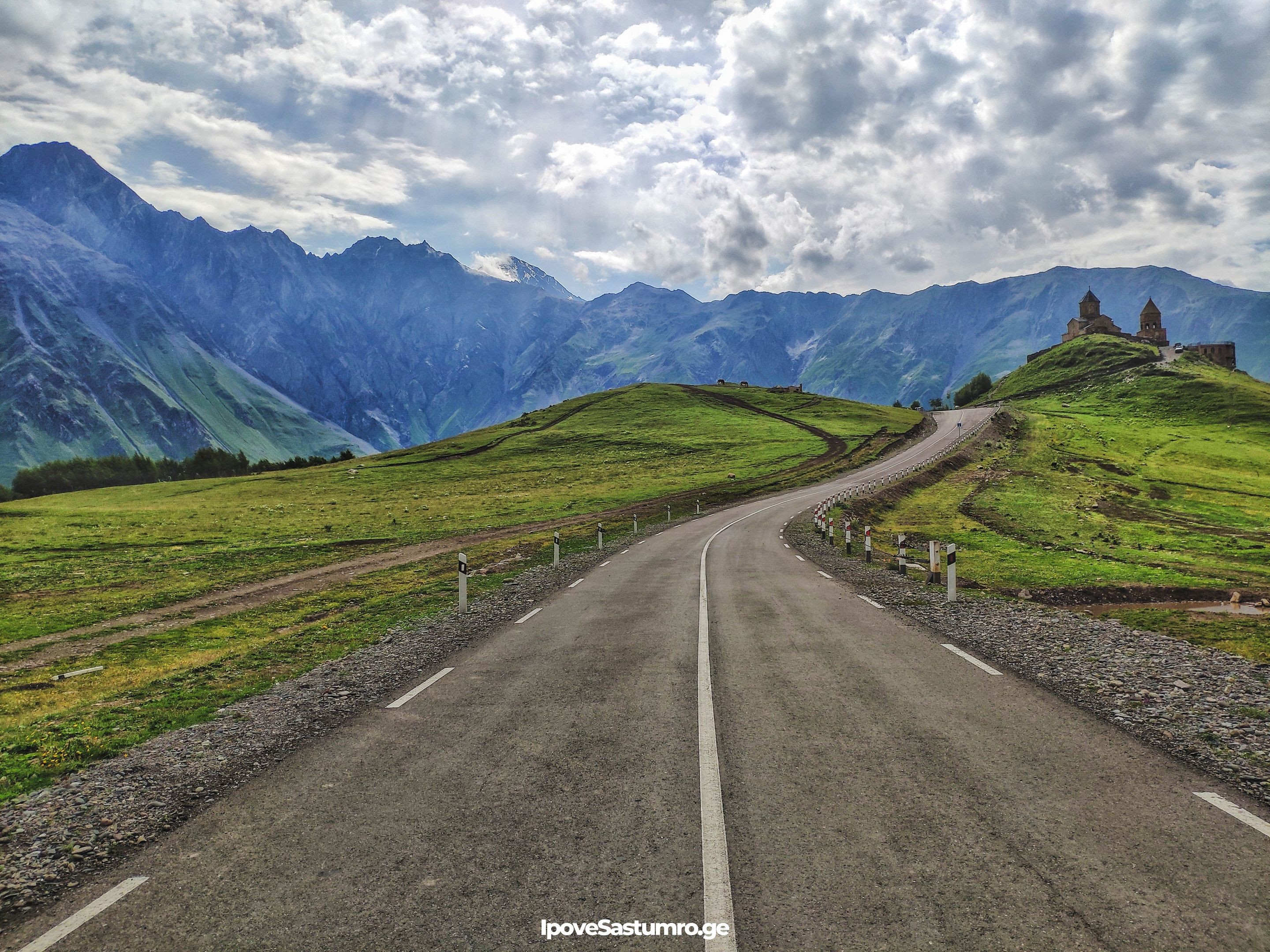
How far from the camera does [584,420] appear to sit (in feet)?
435

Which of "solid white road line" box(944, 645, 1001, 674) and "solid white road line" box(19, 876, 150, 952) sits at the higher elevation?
"solid white road line" box(944, 645, 1001, 674)

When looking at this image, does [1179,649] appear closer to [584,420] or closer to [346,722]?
[346,722]

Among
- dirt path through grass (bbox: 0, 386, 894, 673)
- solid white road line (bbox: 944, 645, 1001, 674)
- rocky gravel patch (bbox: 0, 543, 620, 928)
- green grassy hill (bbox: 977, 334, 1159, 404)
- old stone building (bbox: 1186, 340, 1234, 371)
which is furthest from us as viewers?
old stone building (bbox: 1186, 340, 1234, 371)

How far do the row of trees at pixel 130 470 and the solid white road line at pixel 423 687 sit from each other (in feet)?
368

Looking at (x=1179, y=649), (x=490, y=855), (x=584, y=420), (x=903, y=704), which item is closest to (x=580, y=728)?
(x=490, y=855)

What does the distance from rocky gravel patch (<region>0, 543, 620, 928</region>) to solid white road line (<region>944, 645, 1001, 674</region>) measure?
9.51 metres

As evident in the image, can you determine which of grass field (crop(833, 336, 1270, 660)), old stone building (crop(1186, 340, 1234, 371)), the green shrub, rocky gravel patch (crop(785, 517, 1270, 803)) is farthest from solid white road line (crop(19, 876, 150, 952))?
old stone building (crop(1186, 340, 1234, 371))

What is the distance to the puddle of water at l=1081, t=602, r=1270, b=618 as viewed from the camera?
1580cm

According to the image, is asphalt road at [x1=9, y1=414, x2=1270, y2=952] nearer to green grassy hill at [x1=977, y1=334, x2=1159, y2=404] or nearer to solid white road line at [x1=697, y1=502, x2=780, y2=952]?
solid white road line at [x1=697, y1=502, x2=780, y2=952]

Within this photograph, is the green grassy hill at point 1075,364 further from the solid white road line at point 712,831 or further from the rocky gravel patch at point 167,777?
the rocky gravel patch at point 167,777

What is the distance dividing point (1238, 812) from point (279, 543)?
4423cm

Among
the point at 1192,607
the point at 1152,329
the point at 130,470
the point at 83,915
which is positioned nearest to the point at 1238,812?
the point at 83,915

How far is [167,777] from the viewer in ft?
23.6

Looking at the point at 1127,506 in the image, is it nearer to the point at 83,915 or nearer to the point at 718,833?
Answer: the point at 718,833
